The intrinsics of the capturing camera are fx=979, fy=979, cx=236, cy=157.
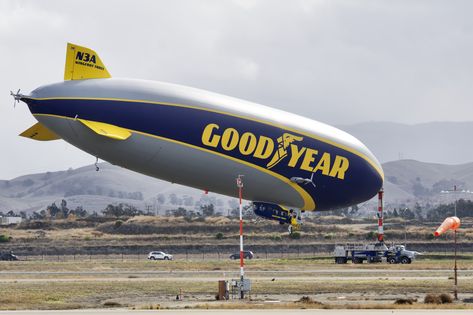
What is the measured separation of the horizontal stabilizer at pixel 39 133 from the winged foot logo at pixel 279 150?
39.5ft

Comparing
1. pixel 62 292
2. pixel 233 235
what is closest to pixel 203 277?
pixel 62 292

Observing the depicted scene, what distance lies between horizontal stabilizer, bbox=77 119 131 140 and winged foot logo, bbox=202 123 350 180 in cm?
552

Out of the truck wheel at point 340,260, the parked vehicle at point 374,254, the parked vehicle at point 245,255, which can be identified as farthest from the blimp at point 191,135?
the parked vehicle at point 245,255

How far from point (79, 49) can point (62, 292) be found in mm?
19191

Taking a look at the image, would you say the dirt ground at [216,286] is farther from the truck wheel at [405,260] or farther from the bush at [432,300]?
the truck wheel at [405,260]

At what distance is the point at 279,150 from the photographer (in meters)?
70.6

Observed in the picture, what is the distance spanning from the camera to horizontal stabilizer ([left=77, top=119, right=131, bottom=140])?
6550cm

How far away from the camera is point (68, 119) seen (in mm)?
65875

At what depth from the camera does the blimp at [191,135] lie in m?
66.1

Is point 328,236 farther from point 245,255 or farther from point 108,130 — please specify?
point 108,130

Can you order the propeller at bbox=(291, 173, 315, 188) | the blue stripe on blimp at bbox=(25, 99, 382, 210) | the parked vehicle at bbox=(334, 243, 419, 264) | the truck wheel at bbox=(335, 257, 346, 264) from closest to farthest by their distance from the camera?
the blue stripe on blimp at bbox=(25, 99, 382, 210) < the propeller at bbox=(291, 173, 315, 188) < the parked vehicle at bbox=(334, 243, 419, 264) < the truck wheel at bbox=(335, 257, 346, 264)

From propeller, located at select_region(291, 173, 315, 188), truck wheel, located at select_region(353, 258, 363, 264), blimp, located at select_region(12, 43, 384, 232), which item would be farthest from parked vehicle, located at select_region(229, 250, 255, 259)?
propeller, located at select_region(291, 173, 315, 188)
